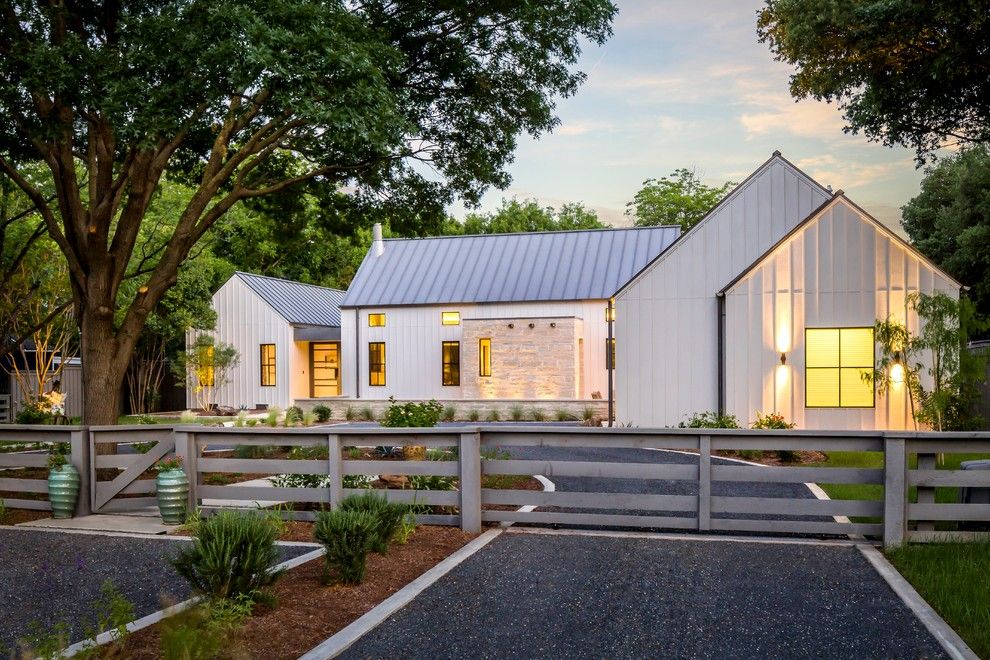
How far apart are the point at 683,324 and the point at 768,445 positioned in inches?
440

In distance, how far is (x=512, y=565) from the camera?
7301 millimetres

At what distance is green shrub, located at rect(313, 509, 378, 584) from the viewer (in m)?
6.57

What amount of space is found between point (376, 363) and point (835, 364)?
695 inches

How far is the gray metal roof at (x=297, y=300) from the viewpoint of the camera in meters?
33.9

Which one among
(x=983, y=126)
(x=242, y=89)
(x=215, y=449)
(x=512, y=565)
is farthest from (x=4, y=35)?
(x=983, y=126)

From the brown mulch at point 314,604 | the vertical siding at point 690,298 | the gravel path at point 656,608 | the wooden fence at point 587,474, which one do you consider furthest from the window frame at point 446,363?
the gravel path at point 656,608

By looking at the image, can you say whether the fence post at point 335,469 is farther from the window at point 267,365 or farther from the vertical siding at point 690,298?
the window at point 267,365

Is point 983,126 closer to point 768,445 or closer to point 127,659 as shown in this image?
point 768,445

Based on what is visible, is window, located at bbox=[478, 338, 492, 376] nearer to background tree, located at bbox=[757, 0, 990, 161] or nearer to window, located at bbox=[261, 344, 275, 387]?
window, located at bbox=[261, 344, 275, 387]

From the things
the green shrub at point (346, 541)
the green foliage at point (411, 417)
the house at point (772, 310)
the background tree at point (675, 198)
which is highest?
the background tree at point (675, 198)

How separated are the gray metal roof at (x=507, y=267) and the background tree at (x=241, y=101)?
1371 centimetres

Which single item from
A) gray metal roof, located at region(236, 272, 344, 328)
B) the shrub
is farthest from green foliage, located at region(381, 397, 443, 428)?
gray metal roof, located at region(236, 272, 344, 328)

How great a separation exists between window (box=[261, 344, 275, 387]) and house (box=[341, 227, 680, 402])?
3.95m

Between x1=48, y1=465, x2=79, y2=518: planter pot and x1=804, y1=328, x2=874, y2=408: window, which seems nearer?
x1=48, y1=465, x2=79, y2=518: planter pot
